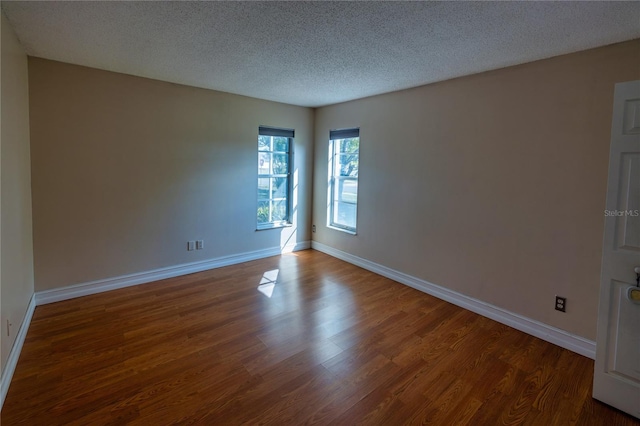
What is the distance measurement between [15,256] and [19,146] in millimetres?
876

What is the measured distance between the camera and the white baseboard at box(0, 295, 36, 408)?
1.90 meters

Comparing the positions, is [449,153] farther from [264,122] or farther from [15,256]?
[15,256]

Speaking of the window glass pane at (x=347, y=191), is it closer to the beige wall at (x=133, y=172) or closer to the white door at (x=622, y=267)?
the beige wall at (x=133, y=172)

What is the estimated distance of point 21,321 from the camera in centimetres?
250

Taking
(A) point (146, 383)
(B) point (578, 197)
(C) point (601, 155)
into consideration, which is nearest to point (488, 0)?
(C) point (601, 155)

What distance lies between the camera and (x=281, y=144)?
16.2 ft

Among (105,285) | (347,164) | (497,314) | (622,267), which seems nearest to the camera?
(622,267)

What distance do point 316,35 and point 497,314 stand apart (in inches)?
114

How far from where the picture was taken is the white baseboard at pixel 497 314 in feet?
8.27

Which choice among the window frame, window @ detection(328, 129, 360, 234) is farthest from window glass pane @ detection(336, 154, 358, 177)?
the window frame

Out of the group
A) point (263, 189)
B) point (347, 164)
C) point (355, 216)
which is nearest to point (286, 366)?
point (355, 216)

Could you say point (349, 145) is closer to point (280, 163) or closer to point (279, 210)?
point (280, 163)

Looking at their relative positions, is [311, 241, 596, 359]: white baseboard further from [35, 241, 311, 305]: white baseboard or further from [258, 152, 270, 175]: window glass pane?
[258, 152, 270, 175]: window glass pane

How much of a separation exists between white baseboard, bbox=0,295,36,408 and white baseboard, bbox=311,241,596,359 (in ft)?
11.5
